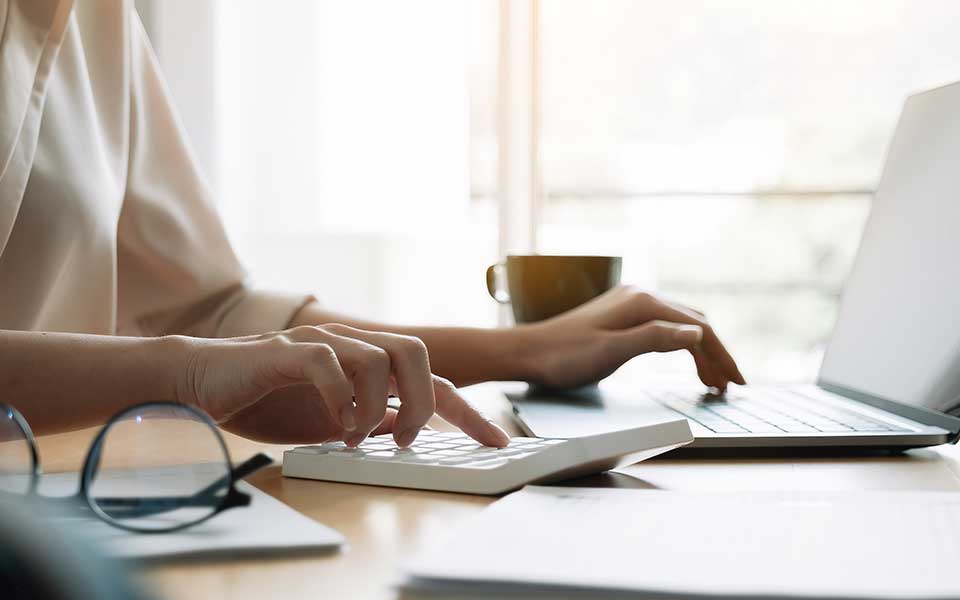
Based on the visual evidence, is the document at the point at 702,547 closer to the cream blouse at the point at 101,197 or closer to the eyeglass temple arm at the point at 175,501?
the eyeglass temple arm at the point at 175,501

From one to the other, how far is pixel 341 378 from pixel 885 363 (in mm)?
544

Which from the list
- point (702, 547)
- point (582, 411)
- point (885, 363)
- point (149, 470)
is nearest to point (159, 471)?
point (149, 470)

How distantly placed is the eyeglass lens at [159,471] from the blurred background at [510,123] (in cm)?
177

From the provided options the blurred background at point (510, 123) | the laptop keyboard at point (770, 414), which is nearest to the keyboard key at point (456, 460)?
the laptop keyboard at point (770, 414)

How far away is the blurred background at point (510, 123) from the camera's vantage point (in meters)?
2.12

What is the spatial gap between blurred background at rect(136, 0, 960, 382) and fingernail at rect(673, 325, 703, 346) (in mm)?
1345

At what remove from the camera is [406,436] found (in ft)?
1.79

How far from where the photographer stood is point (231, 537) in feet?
1.19

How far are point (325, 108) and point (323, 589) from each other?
6.37 feet

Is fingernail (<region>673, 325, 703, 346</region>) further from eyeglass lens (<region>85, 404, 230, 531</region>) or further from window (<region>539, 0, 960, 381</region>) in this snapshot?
window (<region>539, 0, 960, 381</region>)

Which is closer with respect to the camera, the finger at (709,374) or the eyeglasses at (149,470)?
the eyeglasses at (149,470)

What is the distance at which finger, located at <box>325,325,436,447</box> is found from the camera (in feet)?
1.77

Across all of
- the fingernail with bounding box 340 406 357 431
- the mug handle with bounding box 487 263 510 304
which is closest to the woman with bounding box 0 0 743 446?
the fingernail with bounding box 340 406 357 431

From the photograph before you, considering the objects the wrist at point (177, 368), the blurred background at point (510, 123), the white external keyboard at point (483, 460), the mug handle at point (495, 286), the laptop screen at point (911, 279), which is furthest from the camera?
the blurred background at point (510, 123)
